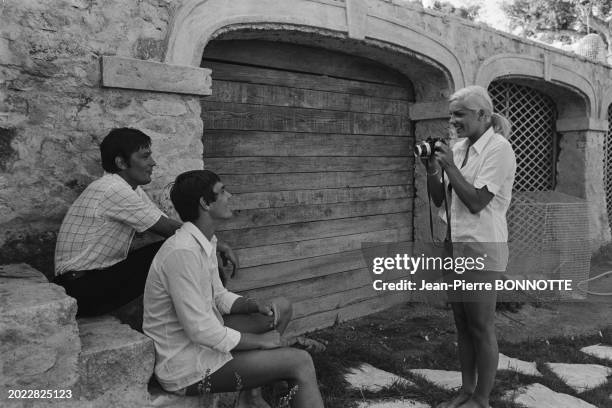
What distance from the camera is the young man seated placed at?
199 centimetres

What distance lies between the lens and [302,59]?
4219mm

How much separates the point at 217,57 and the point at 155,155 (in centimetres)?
105

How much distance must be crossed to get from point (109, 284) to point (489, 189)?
1844mm

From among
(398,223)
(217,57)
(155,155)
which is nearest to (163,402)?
(155,155)

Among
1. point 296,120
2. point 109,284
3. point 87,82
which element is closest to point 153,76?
point 87,82

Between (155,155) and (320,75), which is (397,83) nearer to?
(320,75)

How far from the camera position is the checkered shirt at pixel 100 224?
8.02 feet

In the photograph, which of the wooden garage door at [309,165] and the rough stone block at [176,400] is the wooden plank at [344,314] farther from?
the rough stone block at [176,400]

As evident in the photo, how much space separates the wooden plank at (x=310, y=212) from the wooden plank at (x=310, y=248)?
7.6 inches

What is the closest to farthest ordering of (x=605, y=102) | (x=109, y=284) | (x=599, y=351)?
(x=109, y=284), (x=599, y=351), (x=605, y=102)

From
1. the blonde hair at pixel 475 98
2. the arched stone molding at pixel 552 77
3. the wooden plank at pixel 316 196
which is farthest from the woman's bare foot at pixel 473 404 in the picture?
the arched stone molding at pixel 552 77

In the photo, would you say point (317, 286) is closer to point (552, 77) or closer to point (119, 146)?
point (119, 146)

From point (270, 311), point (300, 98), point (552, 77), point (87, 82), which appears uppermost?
point (552, 77)

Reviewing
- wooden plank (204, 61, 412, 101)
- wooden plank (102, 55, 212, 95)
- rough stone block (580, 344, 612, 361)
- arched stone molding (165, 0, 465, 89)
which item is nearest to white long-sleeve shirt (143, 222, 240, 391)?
wooden plank (102, 55, 212, 95)
